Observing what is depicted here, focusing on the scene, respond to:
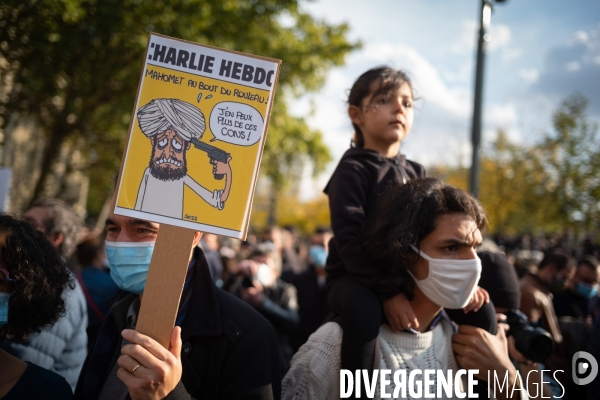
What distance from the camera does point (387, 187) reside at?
291cm

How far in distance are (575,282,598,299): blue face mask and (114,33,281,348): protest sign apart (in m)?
6.41

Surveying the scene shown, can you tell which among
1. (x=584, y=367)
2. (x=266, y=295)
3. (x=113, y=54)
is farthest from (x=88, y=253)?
(x=584, y=367)

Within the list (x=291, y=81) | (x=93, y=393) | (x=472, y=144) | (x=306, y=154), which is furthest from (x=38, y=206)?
(x=306, y=154)

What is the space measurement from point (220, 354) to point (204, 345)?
8 cm

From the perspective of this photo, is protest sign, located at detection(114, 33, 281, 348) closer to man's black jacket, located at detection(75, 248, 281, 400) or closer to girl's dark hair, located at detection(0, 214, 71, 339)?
man's black jacket, located at detection(75, 248, 281, 400)

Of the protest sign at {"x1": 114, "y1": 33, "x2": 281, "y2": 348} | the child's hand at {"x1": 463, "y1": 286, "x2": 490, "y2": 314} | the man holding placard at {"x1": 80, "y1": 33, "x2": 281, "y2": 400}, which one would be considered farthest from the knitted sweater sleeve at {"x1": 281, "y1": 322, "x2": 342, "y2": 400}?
the protest sign at {"x1": 114, "y1": 33, "x2": 281, "y2": 348}

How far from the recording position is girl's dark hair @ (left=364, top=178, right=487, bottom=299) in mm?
2572

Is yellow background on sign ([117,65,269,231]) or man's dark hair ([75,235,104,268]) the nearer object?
yellow background on sign ([117,65,269,231])

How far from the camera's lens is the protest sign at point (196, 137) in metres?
1.80

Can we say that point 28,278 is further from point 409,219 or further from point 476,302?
point 476,302

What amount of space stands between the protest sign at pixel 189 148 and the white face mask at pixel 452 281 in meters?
1.17

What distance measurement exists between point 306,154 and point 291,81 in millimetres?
3506

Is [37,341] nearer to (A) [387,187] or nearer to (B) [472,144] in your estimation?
(A) [387,187]

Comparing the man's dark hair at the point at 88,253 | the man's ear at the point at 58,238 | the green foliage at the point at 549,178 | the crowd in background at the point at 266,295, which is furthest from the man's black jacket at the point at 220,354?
the green foliage at the point at 549,178
